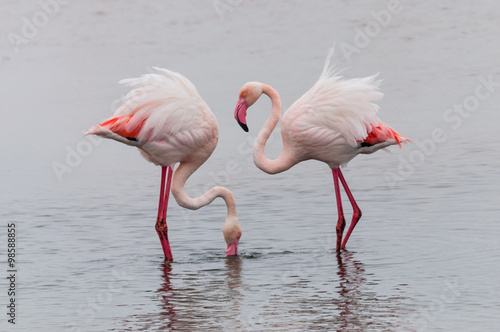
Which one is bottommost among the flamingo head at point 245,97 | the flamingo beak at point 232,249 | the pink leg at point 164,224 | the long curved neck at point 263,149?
the flamingo beak at point 232,249

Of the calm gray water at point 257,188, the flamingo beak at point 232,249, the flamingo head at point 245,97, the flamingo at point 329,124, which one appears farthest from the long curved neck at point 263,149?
the flamingo beak at point 232,249

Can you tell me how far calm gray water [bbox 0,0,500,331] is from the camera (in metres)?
6.78

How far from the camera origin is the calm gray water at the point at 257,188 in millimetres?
6777

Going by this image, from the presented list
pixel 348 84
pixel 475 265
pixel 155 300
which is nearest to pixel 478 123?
pixel 348 84

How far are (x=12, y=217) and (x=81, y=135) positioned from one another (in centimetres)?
343

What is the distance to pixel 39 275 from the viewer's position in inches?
306

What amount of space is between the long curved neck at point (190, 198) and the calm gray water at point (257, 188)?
15.5 inches

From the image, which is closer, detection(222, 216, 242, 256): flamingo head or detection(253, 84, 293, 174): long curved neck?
detection(222, 216, 242, 256): flamingo head

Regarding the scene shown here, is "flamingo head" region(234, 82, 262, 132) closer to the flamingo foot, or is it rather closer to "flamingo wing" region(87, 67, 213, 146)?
"flamingo wing" region(87, 67, 213, 146)

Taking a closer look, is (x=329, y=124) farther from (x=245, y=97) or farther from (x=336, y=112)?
(x=245, y=97)

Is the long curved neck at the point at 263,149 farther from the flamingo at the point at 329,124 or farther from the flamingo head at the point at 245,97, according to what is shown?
the flamingo head at the point at 245,97

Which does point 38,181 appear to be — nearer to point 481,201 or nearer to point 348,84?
point 348,84

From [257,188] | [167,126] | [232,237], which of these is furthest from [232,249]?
[257,188]

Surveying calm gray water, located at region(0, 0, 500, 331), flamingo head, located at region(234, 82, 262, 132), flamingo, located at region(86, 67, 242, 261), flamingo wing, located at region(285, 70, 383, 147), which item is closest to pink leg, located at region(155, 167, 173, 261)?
flamingo, located at region(86, 67, 242, 261)
